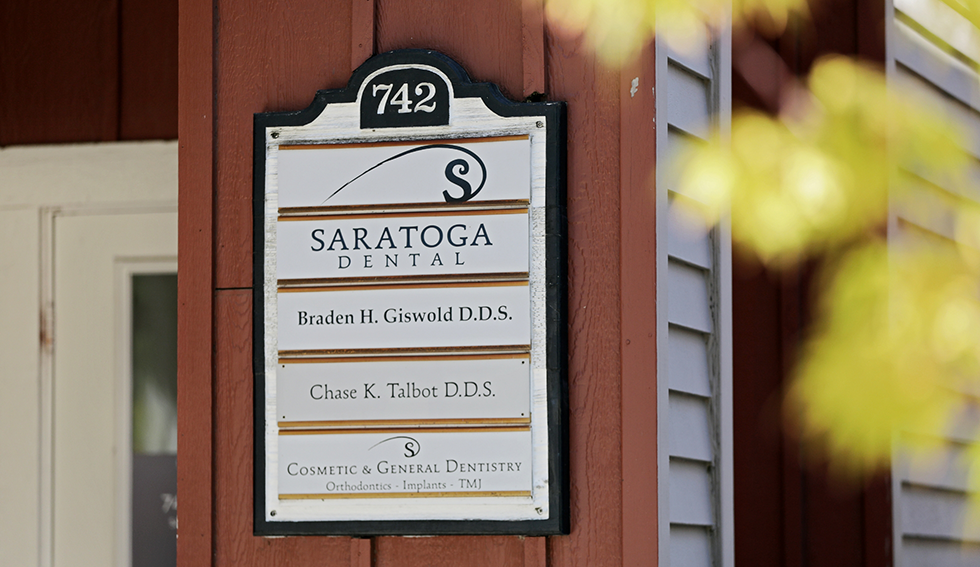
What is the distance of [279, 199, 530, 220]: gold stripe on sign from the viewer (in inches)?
85.8

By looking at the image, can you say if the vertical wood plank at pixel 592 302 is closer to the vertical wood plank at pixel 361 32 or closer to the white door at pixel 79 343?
the vertical wood plank at pixel 361 32

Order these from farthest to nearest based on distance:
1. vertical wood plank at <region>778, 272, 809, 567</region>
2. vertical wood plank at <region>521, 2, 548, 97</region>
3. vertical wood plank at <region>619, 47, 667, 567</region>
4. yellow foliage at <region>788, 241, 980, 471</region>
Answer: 1. vertical wood plank at <region>778, 272, 809, 567</region>
2. vertical wood plank at <region>521, 2, 548, 97</region>
3. vertical wood plank at <region>619, 47, 667, 567</region>
4. yellow foliage at <region>788, 241, 980, 471</region>

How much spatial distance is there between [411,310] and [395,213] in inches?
8.3

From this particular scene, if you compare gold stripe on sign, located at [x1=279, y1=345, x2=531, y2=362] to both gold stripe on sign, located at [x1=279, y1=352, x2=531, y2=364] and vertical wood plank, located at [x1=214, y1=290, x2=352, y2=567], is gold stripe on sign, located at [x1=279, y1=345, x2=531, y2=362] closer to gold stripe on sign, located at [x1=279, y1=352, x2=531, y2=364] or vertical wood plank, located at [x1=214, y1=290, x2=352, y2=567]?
gold stripe on sign, located at [x1=279, y1=352, x2=531, y2=364]

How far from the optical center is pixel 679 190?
2.26m

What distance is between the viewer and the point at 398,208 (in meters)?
2.21

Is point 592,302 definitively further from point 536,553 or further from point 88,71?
point 88,71

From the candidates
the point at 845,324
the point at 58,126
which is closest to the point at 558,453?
the point at 845,324

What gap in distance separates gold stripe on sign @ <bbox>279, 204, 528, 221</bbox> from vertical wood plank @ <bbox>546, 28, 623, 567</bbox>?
0.14 meters

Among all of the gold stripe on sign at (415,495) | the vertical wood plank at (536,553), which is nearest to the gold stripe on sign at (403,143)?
the gold stripe on sign at (415,495)

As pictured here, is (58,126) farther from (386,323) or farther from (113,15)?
(386,323)

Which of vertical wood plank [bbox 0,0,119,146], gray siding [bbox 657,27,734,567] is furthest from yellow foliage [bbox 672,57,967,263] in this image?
vertical wood plank [bbox 0,0,119,146]

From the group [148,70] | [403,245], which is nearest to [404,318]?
[403,245]

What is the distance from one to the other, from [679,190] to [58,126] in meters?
2.03
